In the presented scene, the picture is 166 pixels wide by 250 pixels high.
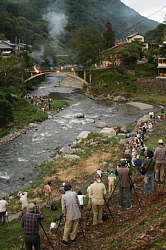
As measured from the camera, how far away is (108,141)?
23.2 meters

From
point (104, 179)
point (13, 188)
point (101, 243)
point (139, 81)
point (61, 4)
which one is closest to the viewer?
point (101, 243)

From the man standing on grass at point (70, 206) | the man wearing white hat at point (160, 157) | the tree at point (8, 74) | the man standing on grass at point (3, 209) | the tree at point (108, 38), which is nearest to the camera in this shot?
the man standing on grass at point (70, 206)

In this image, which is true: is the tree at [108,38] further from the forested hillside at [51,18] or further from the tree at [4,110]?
the tree at [4,110]

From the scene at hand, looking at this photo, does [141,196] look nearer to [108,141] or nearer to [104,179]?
[104,179]

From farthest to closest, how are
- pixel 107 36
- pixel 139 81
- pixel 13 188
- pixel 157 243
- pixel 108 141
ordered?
1. pixel 107 36
2. pixel 139 81
3. pixel 108 141
4. pixel 13 188
5. pixel 157 243

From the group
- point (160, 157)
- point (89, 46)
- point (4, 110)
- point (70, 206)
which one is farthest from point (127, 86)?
point (70, 206)

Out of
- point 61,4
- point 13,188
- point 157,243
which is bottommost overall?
point 13,188

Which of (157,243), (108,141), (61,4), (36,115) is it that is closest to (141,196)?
(157,243)

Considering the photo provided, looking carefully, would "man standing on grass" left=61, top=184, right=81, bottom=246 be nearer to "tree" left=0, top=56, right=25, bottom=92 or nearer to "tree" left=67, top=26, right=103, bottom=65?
"tree" left=0, top=56, right=25, bottom=92

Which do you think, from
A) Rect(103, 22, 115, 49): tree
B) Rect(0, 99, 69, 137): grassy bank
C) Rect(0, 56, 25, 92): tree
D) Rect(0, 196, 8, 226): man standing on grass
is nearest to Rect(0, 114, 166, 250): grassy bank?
Rect(0, 196, 8, 226): man standing on grass

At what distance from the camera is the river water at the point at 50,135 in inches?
718

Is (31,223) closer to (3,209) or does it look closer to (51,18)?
(3,209)

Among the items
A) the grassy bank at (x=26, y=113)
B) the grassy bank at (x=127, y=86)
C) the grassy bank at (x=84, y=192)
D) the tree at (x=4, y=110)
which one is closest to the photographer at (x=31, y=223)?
the grassy bank at (x=84, y=192)

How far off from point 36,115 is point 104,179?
778 inches
